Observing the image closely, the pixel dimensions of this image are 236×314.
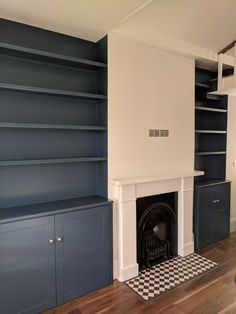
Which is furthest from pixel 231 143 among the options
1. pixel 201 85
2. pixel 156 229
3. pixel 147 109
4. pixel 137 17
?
pixel 137 17

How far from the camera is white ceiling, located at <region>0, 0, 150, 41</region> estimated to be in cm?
198

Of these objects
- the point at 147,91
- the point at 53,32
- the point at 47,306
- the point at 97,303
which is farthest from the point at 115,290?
the point at 53,32

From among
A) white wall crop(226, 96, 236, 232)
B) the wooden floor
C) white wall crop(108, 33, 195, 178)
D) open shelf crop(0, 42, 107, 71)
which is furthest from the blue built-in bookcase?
white wall crop(226, 96, 236, 232)

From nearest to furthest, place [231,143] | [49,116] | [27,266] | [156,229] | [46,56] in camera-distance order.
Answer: [27,266]
[46,56]
[49,116]
[156,229]
[231,143]

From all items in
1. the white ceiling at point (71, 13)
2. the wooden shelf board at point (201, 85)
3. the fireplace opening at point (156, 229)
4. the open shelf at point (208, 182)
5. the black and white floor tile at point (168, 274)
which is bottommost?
Result: the black and white floor tile at point (168, 274)

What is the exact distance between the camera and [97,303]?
7.38ft

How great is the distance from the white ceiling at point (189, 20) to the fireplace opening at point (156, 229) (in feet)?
6.62

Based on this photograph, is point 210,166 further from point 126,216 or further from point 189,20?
point 189,20

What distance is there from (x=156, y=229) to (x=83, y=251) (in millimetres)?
1092

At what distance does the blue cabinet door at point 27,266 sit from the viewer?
1948 mm

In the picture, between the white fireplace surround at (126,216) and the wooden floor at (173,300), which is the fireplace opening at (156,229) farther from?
the wooden floor at (173,300)

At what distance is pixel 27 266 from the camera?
204 centimetres

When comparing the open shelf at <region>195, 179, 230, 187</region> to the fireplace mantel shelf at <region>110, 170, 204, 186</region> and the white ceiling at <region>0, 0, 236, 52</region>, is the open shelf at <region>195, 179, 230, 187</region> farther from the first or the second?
the white ceiling at <region>0, 0, 236, 52</region>

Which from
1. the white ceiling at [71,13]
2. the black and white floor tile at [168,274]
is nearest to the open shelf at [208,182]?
the black and white floor tile at [168,274]
